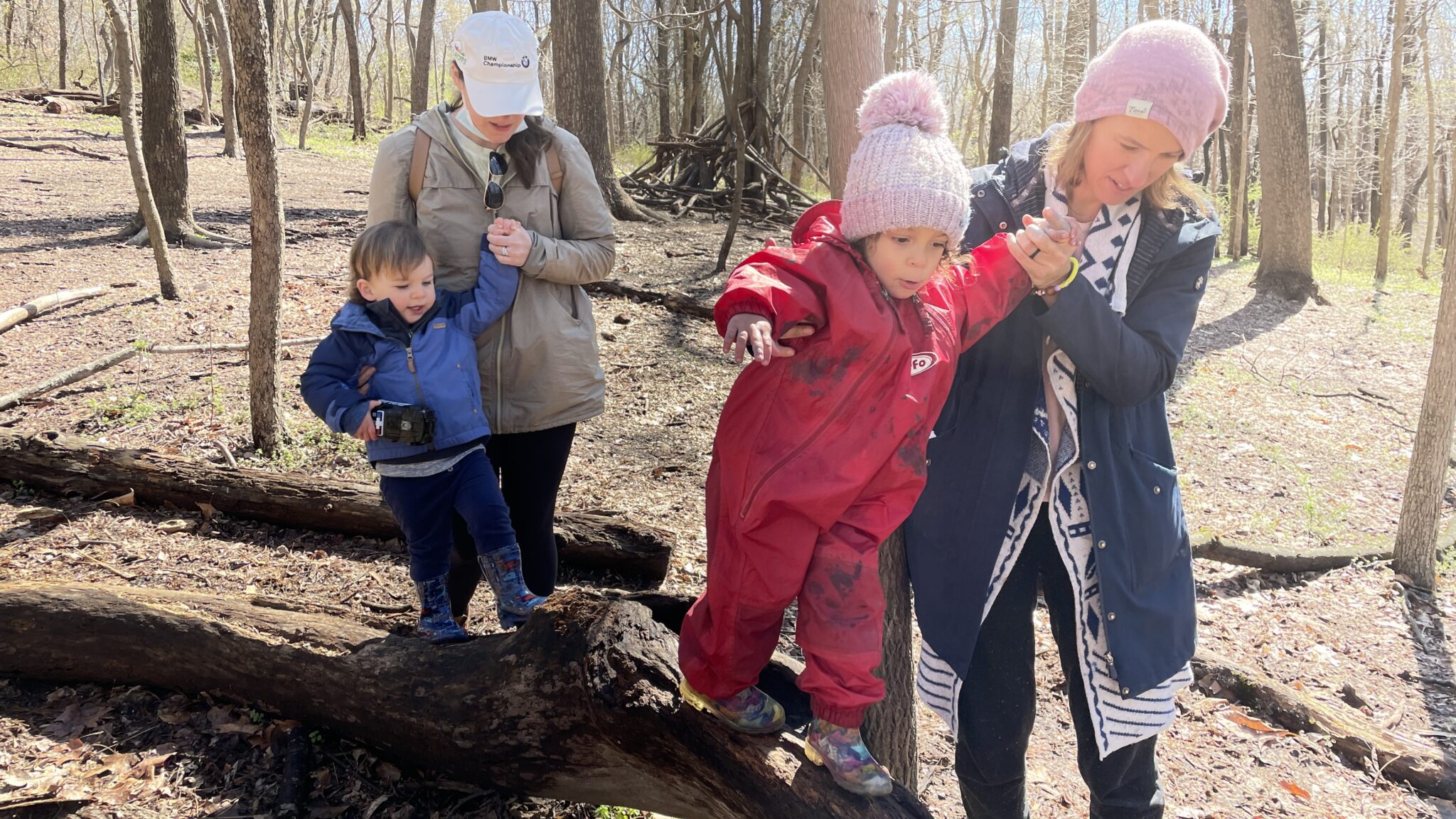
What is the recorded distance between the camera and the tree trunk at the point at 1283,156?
11.1 meters

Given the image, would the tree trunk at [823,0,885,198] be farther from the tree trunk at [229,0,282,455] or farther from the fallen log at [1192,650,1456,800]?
the tree trunk at [229,0,282,455]

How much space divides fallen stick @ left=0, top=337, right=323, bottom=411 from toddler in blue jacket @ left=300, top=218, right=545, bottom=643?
299cm

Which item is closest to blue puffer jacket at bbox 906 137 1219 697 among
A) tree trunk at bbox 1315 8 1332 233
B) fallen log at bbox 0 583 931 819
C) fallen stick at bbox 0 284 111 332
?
fallen log at bbox 0 583 931 819

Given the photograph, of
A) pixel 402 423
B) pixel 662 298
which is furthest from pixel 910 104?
pixel 662 298

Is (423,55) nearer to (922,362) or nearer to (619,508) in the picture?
(619,508)

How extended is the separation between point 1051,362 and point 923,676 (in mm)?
807

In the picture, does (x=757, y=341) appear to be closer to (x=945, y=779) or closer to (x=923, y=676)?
(x=923, y=676)

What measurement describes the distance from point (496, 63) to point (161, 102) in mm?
7374

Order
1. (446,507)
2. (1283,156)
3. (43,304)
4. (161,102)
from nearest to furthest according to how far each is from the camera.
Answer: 1. (446,507)
2. (43,304)
3. (161,102)
4. (1283,156)

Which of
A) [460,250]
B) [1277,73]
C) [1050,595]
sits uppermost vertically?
[1277,73]

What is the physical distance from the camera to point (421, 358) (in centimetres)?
248

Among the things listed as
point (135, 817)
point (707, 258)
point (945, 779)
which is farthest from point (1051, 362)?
point (707, 258)

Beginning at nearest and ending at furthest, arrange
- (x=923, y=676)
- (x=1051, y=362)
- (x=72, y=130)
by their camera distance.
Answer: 1. (x=1051, y=362)
2. (x=923, y=676)
3. (x=72, y=130)

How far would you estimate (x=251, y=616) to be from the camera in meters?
2.81
